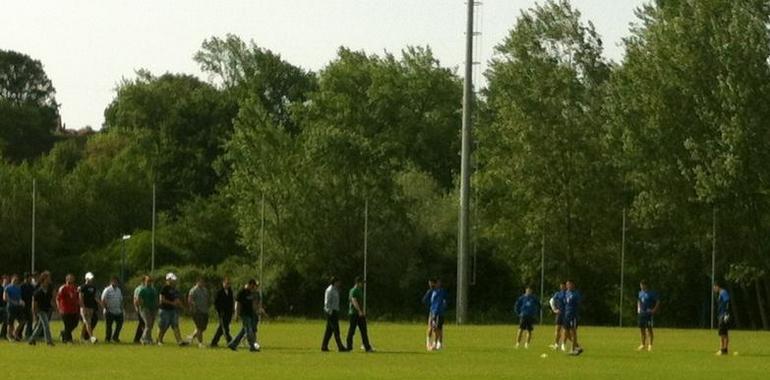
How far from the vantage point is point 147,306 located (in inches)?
1650

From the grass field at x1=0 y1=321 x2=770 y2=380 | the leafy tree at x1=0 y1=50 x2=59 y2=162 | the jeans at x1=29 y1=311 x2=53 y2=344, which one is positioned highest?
the leafy tree at x1=0 y1=50 x2=59 y2=162

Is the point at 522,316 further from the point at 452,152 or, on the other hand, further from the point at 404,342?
the point at 452,152

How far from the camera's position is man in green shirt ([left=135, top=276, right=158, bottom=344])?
4181 centimetres

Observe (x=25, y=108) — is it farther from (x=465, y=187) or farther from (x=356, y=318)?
(x=356, y=318)

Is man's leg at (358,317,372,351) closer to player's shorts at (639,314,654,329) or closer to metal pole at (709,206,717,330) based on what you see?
player's shorts at (639,314,654,329)

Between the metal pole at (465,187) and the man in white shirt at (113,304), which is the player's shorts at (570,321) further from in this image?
the metal pole at (465,187)

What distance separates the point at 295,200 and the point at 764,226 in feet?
67.7

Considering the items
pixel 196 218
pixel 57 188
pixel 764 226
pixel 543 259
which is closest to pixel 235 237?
pixel 196 218

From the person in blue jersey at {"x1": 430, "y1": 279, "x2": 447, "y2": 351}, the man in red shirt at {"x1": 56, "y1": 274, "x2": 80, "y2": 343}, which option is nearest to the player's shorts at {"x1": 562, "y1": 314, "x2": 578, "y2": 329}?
the person in blue jersey at {"x1": 430, "y1": 279, "x2": 447, "y2": 351}

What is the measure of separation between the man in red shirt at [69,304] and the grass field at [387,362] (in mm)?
896

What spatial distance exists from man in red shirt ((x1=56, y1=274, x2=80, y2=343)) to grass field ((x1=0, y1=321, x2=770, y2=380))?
0.90 metres

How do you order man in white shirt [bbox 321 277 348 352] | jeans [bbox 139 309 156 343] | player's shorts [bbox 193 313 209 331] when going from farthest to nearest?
jeans [bbox 139 309 156 343] < player's shorts [bbox 193 313 209 331] < man in white shirt [bbox 321 277 348 352]

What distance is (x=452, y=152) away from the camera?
4131 inches

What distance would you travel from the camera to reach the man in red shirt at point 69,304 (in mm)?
40781
